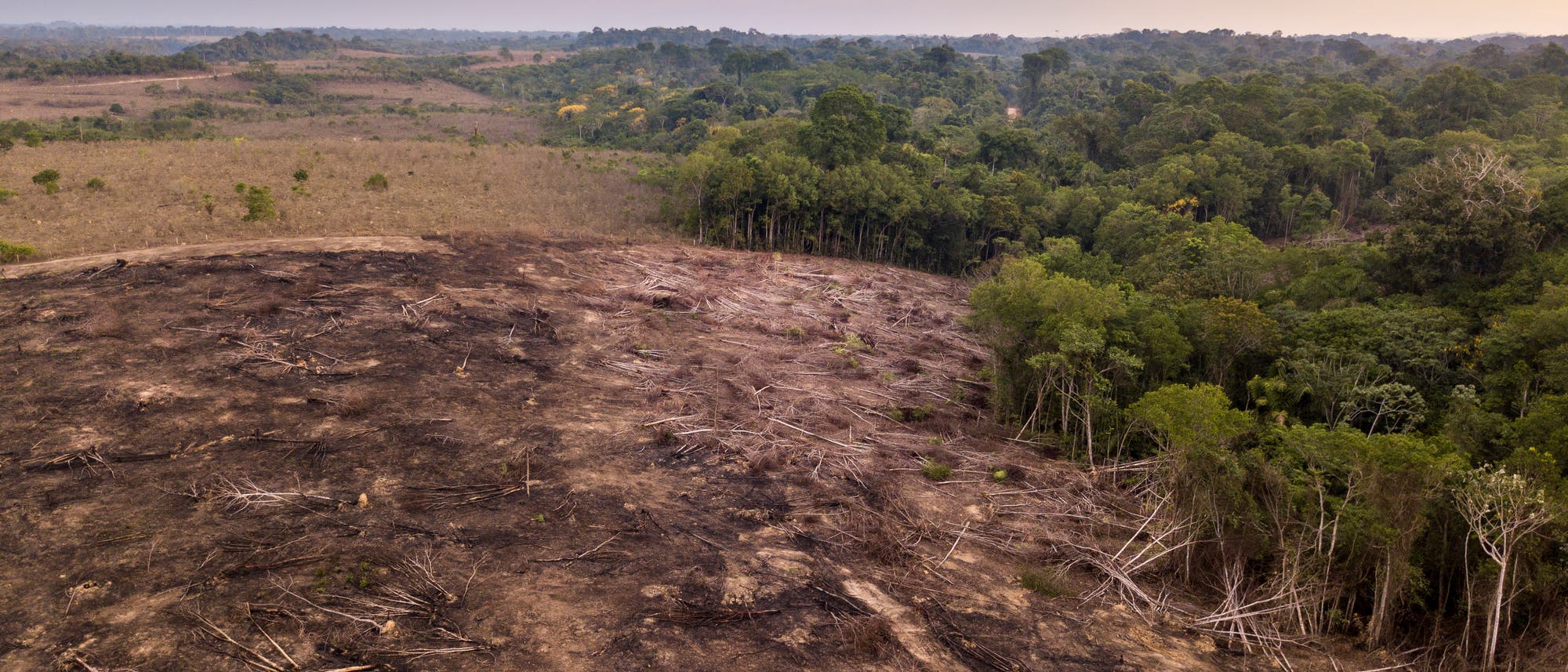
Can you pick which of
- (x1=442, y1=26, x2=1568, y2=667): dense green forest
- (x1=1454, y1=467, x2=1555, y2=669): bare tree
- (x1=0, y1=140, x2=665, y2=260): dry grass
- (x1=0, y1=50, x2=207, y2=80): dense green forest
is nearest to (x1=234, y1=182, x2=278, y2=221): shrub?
(x1=0, y1=140, x2=665, y2=260): dry grass

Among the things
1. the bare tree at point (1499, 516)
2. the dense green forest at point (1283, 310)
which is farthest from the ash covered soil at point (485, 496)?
the bare tree at point (1499, 516)

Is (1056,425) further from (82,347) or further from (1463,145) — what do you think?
(1463,145)

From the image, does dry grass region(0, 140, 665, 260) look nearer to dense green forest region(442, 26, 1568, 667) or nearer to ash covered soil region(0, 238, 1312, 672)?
dense green forest region(442, 26, 1568, 667)

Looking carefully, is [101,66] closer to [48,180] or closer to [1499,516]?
[48,180]

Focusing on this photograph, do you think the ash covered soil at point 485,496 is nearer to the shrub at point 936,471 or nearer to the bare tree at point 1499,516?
the shrub at point 936,471

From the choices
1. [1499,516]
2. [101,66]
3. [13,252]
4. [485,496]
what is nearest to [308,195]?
[13,252]

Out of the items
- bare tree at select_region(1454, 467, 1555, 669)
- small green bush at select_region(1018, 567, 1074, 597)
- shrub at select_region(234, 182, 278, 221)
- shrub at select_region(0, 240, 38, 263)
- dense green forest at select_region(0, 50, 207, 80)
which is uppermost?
dense green forest at select_region(0, 50, 207, 80)
